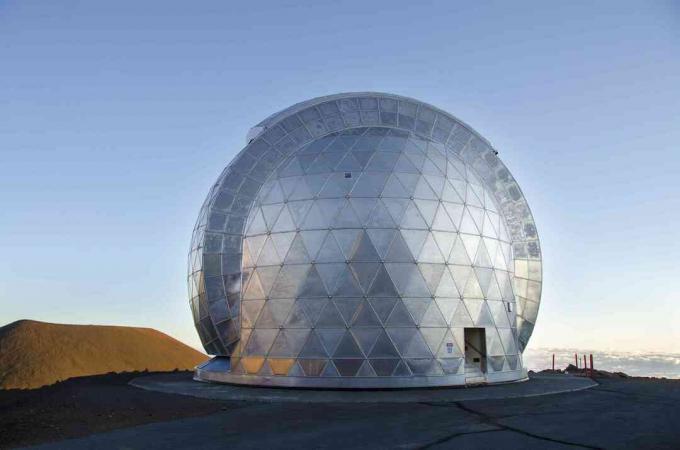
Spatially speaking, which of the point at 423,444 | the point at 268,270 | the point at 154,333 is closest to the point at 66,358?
the point at 154,333

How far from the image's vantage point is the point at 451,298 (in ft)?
62.3

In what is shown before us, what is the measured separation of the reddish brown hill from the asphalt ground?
31.1 metres

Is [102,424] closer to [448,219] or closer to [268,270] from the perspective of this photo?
[268,270]

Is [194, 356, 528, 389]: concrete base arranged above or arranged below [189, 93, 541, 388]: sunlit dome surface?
below

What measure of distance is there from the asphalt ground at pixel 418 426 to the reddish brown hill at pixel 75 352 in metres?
31.1

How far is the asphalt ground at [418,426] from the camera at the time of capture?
9695mm

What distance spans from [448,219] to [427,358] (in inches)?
207

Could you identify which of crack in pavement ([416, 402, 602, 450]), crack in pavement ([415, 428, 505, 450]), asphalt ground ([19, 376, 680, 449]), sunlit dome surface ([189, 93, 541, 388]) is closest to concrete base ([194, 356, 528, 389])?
sunlit dome surface ([189, 93, 541, 388])

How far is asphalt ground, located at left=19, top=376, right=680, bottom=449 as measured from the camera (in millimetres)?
9695

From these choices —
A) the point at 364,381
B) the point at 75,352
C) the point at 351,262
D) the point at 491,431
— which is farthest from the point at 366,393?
the point at 75,352

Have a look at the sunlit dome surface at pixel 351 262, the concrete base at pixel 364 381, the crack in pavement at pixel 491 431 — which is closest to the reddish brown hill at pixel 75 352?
the sunlit dome surface at pixel 351 262

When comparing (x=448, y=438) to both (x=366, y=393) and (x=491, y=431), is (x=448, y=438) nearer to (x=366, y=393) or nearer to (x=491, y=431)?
(x=491, y=431)

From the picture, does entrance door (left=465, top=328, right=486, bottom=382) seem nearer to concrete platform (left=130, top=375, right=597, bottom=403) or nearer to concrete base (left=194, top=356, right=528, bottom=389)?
concrete base (left=194, top=356, right=528, bottom=389)

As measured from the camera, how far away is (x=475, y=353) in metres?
20.9
